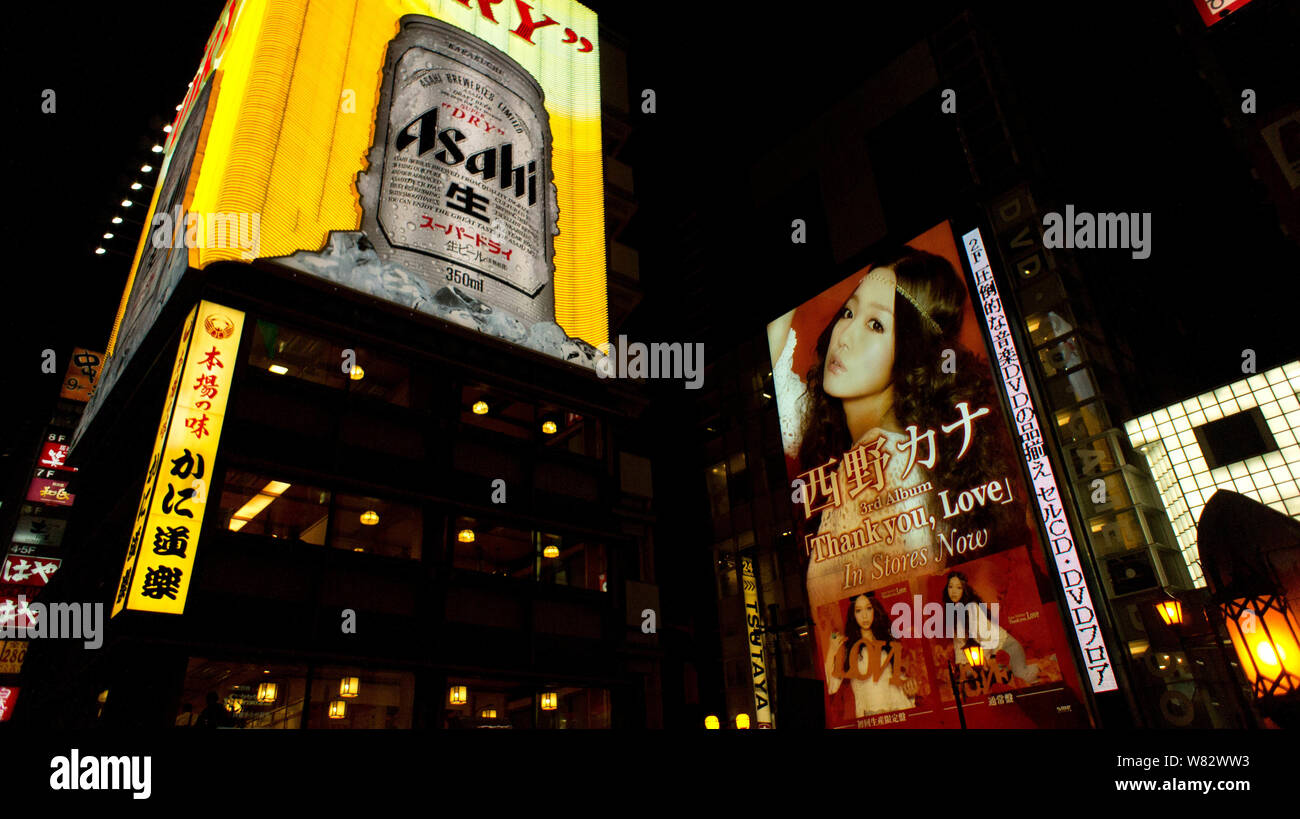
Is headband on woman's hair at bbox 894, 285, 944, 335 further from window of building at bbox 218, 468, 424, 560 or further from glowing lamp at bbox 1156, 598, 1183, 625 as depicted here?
window of building at bbox 218, 468, 424, 560

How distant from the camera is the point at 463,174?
17078 millimetres

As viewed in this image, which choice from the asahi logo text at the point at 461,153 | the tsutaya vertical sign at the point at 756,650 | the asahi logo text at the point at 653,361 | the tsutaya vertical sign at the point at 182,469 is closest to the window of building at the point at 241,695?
the tsutaya vertical sign at the point at 182,469

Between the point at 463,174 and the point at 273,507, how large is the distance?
8.23 meters

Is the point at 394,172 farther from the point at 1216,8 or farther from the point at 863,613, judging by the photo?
the point at 863,613

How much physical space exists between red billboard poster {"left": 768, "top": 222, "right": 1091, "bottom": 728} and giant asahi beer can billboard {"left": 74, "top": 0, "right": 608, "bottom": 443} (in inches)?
678

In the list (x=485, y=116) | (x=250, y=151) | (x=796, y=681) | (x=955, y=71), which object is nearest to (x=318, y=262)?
(x=250, y=151)

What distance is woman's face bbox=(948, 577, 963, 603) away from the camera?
1075 inches

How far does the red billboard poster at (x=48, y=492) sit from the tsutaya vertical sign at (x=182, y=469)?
55.8 ft

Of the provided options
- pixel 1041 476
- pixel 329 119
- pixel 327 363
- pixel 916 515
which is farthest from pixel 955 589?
pixel 329 119

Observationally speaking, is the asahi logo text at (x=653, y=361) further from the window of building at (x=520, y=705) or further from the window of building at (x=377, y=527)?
the window of building at (x=520, y=705)
